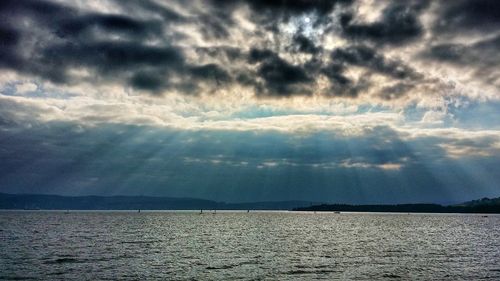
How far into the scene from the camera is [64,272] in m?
58.2

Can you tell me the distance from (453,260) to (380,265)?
707 inches

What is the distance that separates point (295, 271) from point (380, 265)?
16317 mm

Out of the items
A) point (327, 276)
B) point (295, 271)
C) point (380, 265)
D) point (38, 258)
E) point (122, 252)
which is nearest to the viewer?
point (327, 276)

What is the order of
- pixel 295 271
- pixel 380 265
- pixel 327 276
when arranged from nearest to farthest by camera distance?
1. pixel 327 276
2. pixel 295 271
3. pixel 380 265

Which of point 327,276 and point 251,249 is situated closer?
point 327,276

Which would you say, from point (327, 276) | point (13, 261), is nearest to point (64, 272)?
point (13, 261)

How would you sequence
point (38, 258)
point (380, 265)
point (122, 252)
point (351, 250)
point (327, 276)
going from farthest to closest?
1. point (351, 250)
2. point (122, 252)
3. point (38, 258)
4. point (380, 265)
5. point (327, 276)

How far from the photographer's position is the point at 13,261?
68.8m

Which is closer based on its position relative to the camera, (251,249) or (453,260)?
(453,260)

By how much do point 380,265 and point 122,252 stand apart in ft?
163

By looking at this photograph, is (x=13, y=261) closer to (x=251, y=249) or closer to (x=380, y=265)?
(x=251, y=249)

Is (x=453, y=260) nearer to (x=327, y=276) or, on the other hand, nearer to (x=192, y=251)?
(x=327, y=276)

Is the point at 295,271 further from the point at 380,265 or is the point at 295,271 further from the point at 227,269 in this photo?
the point at 380,265

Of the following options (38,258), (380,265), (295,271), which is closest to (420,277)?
(380,265)
